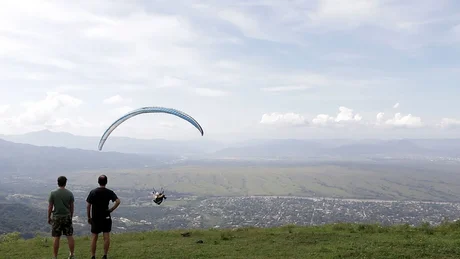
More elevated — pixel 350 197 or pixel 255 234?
pixel 255 234

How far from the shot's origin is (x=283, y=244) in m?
16.6

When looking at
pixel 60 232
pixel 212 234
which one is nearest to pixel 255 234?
pixel 212 234

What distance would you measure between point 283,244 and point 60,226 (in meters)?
9.58

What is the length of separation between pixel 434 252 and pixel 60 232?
14.4 m

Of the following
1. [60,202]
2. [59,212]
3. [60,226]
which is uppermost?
[60,202]

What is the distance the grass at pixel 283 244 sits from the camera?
1441 centimetres

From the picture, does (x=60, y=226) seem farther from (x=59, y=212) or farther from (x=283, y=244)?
(x=283, y=244)

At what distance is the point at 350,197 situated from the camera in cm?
19612

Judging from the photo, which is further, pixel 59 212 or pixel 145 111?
pixel 145 111

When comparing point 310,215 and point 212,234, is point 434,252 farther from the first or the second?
point 310,215

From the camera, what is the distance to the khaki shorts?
13156 millimetres

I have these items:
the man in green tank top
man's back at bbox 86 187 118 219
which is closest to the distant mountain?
the man in green tank top

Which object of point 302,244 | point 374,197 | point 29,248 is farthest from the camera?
point 374,197

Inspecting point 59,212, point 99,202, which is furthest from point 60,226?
point 99,202
